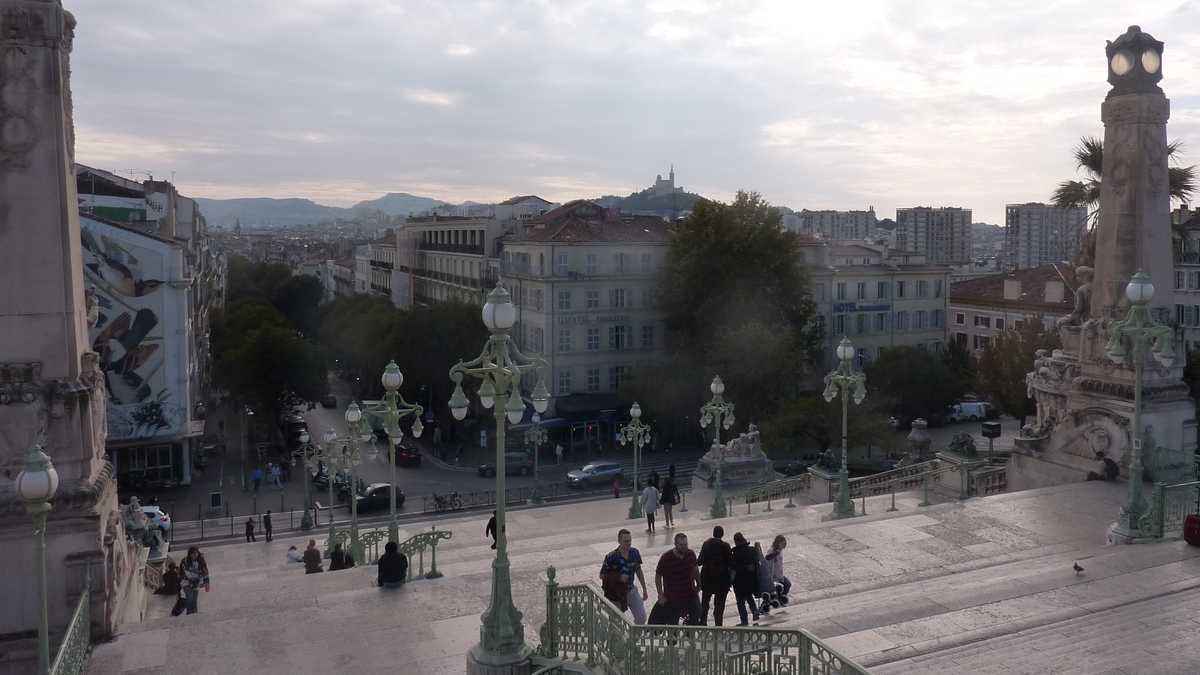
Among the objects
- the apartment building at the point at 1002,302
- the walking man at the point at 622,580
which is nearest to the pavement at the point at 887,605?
the walking man at the point at 622,580

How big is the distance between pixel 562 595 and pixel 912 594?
5.27 metres

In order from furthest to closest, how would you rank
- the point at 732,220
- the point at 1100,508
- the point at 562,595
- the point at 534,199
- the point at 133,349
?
the point at 534,199 < the point at 732,220 < the point at 133,349 < the point at 1100,508 < the point at 562,595

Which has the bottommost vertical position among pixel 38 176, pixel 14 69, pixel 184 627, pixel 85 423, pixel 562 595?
pixel 184 627

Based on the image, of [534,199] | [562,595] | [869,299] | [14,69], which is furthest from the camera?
[534,199]

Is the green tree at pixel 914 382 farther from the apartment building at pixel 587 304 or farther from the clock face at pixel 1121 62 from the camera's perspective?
the clock face at pixel 1121 62

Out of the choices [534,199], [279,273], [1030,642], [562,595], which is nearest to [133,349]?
[562,595]

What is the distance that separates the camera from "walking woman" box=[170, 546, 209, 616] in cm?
1538

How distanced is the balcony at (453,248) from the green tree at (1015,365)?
103 ft

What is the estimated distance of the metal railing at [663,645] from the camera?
27.0 feet

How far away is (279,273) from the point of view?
90.4 m

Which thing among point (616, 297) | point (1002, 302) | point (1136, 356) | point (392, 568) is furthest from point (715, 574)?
point (1002, 302)

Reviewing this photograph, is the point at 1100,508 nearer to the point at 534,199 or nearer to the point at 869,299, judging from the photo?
the point at 869,299

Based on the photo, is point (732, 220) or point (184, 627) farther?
point (732, 220)

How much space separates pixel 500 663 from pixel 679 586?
2147 millimetres
